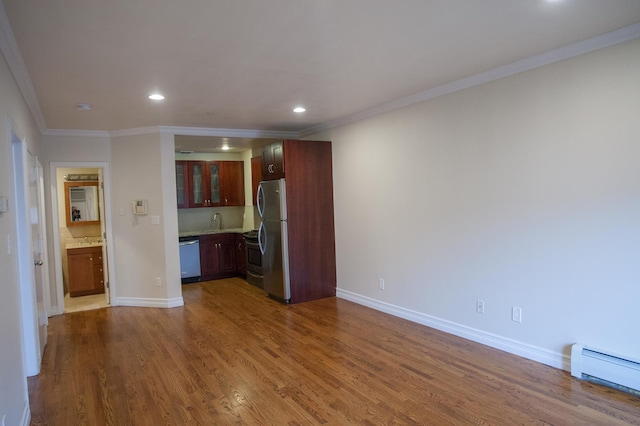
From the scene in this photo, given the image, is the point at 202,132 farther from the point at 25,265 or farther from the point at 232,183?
the point at 25,265

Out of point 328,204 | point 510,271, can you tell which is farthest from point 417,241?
point 328,204

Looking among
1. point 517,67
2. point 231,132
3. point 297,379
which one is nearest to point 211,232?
point 231,132

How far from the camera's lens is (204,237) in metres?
7.18

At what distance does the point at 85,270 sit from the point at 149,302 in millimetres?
1548

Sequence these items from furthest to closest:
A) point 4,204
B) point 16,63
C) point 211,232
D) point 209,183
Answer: point 209,183
point 211,232
point 16,63
point 4,204

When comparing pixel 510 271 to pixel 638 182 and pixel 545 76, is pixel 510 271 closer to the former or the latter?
pixel 638 182

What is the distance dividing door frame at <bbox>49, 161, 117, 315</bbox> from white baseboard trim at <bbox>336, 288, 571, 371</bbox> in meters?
3.55

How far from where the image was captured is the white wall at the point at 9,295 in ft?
7.16

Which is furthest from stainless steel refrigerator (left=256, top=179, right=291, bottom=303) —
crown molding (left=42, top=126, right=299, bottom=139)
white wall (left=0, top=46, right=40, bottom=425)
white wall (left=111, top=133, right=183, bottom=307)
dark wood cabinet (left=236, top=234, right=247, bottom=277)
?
white wall (left=0, top=46, right=40, bottom=425)

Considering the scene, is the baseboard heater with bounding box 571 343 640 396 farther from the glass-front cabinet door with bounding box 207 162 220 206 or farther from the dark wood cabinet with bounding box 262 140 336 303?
the glass-front cabinet door with bounding box 207 162 220 206

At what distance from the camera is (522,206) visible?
3404 mm

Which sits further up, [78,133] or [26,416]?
[78,133]

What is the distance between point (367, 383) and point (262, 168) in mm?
3631

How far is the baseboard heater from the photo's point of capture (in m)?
2.74
